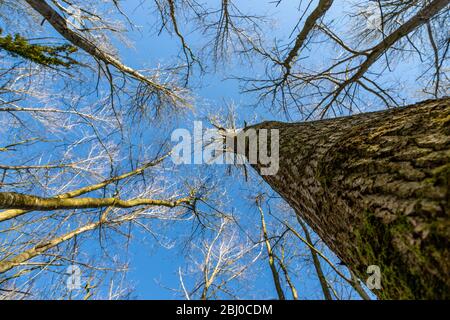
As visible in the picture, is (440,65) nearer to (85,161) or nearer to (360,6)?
(360,6)

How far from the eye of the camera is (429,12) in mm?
2838

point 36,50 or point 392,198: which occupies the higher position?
point 36,50

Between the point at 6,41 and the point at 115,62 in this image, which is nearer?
the point at 6,41

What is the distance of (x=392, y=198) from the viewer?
898 millimetres

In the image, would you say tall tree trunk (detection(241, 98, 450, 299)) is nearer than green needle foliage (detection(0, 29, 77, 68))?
Yes

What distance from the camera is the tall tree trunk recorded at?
27.8 inches

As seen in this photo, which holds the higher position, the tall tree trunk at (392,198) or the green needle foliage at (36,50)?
the green needle foliage at (36,50)

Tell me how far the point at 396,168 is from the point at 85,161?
540 centimetres

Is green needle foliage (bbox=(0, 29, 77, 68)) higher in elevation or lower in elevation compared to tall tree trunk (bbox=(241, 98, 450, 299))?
higher

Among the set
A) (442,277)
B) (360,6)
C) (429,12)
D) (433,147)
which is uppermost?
(360,6)

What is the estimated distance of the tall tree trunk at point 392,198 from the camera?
71 cm

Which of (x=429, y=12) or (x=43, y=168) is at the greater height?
(x=429, y=12)
